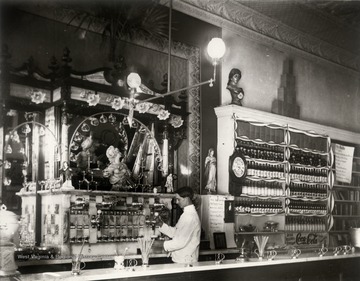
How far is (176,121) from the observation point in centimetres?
705

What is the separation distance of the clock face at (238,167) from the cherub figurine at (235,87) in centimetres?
93

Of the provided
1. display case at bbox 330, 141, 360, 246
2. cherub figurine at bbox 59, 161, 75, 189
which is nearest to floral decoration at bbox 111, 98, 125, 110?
cherub figurine at bbox 59, 161, 75, 189

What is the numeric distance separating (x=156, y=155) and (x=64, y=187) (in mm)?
1592

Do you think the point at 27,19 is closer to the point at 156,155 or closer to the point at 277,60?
the point at 156,155

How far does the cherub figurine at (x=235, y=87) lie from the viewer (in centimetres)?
784

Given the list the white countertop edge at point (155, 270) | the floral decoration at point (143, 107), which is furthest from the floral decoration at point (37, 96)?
the white countertop edge at point (155, 270)

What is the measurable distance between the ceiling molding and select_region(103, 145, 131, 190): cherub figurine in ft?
8.64

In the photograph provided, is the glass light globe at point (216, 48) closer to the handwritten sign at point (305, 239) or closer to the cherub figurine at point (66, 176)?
the cherub figurine at point (66, 176)

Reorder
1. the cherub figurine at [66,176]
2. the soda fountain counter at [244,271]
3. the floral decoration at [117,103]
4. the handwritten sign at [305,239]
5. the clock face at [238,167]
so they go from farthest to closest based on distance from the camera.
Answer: the handwritten sign at [305,239] < the clock face at [238,167] < the floral decoration at [117,103] < the cherub figurine at [66,176] < the soda fountain counter at [244,271]

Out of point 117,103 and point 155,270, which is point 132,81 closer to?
point 117,103

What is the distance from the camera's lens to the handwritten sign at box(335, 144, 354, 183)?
990cm

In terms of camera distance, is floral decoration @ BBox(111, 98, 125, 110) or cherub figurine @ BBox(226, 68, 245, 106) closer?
floral decoration @ BBox(111, 98, 125, 110)

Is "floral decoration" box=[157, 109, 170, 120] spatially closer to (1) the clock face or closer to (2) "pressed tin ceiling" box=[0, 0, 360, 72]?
(1) the clock face

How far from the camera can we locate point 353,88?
11.2 metres
